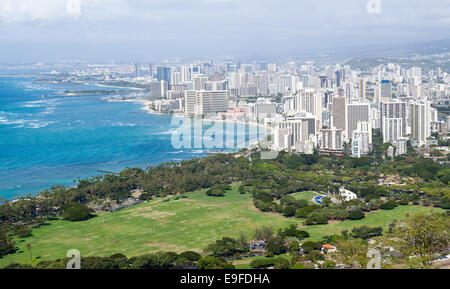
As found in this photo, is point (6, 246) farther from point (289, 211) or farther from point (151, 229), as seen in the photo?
point (289, 211)

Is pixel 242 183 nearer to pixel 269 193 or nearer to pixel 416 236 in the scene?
pixel 269 193

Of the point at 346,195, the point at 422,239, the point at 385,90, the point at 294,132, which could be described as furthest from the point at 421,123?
the point at 422,239

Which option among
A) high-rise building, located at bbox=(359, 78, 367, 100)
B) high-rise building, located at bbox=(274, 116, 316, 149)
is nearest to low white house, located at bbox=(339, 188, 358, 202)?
high-rise building, located at bbox=(274, 116, 316, 149)

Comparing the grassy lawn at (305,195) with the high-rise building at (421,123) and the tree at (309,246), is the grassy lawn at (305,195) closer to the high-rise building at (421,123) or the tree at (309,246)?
the tree at (309,246)

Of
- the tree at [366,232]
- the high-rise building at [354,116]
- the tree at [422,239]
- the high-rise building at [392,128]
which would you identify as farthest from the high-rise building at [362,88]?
the tree at [422,239]

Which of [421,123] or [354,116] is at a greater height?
[354,116]

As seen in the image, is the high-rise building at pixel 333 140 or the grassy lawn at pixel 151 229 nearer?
the grassy lawn at pixel 151 229
